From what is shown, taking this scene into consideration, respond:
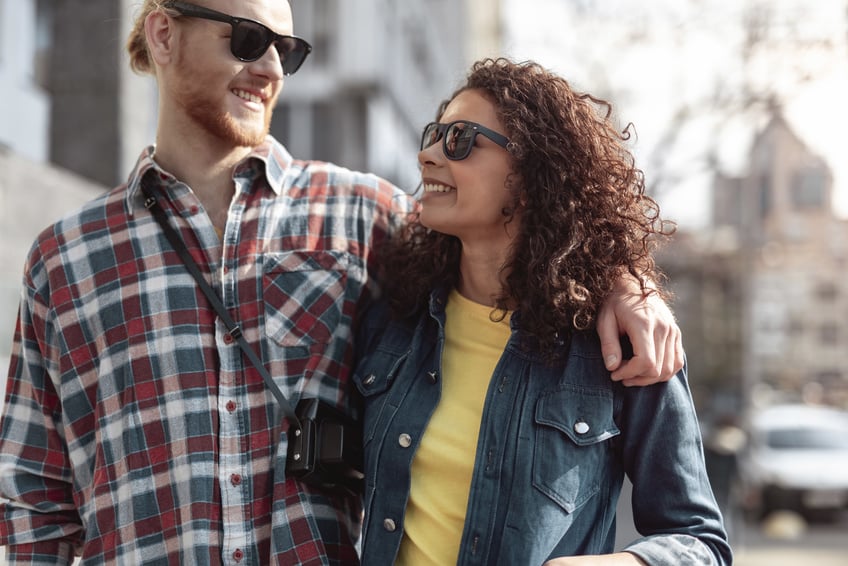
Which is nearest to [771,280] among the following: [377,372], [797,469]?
[797,469]

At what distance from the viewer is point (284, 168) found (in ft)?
9.40

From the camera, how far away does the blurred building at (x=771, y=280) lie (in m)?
12.1

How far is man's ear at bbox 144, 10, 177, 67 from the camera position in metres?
2.76

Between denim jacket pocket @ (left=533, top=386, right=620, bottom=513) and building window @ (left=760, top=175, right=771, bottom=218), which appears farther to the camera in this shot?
building window @ (left=760, top=175, right=771, bottom=218)

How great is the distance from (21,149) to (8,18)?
80 cm

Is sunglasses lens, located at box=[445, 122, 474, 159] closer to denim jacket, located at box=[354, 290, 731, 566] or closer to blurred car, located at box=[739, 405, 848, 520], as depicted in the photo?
denim jacket, located at box=[354, 290, 731, 566]

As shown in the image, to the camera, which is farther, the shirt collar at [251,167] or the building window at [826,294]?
the building window at [826,294]

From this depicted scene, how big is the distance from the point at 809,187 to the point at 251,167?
14655 mm

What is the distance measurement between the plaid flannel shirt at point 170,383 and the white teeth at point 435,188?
0.34 metres

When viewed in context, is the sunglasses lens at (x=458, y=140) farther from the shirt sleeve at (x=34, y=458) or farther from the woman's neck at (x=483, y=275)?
the shirt sleeve at (x=34, y=458)

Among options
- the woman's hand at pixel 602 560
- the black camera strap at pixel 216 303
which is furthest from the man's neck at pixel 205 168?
the woman's hand at pixel 602 560

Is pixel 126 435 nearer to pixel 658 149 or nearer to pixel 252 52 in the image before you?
pixel 252 52

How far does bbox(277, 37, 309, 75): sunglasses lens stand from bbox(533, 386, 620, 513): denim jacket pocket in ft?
4.02

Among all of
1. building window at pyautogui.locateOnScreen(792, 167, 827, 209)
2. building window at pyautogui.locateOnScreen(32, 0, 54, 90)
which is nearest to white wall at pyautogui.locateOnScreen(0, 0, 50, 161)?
building window at pyautogui.locateOnScreen(32, 0, 54, 90)
